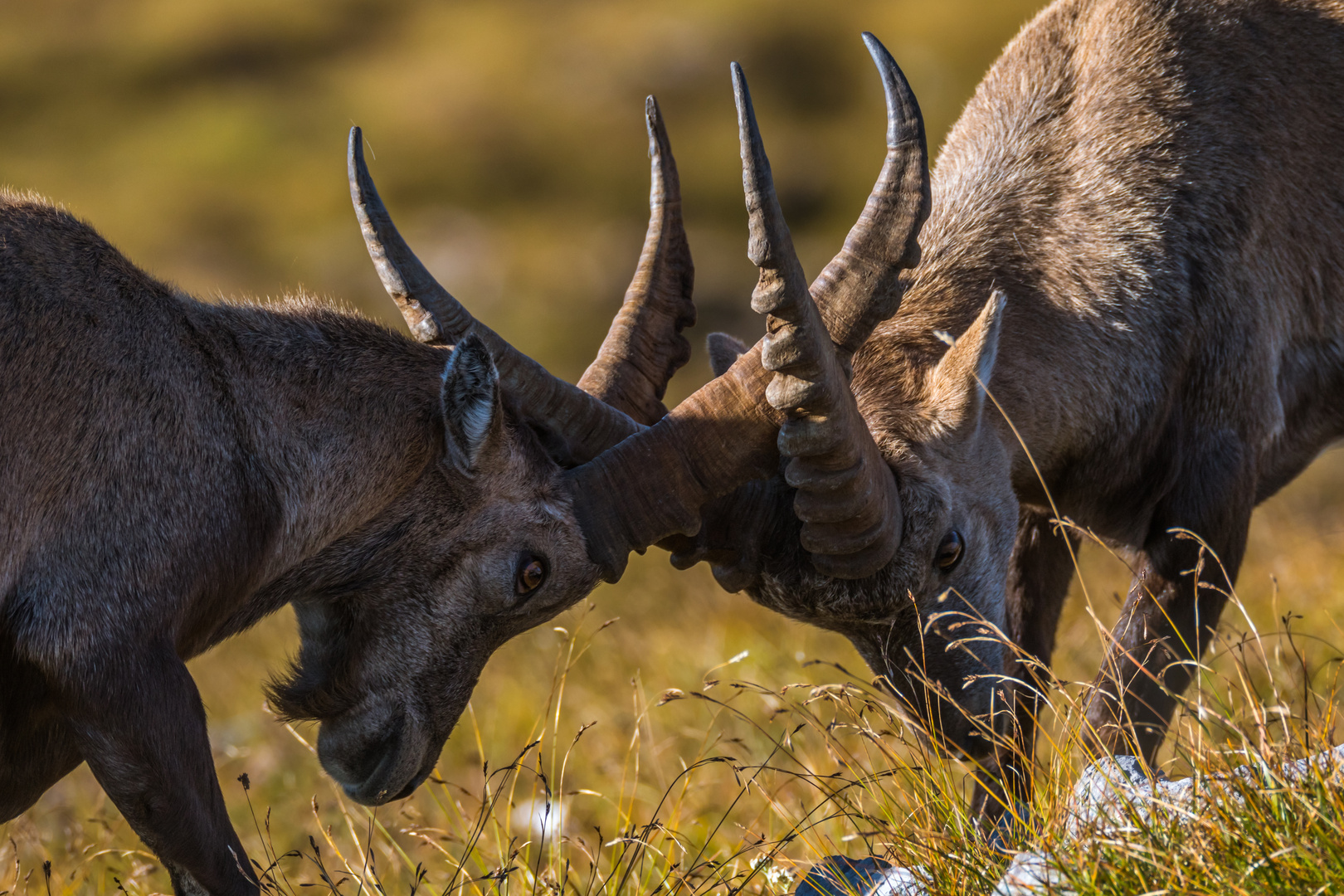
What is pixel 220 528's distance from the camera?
158 inches

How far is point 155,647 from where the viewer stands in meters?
3.78

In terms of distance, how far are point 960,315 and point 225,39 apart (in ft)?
199

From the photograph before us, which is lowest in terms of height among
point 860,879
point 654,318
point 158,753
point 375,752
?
point 860,879

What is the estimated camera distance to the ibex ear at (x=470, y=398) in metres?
4.31

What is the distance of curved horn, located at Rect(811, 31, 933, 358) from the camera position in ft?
14.2

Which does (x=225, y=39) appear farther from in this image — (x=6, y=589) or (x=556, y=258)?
(x=6, y=589)

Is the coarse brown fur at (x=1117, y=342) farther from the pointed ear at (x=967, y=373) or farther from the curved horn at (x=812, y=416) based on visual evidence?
the curved horn at (x=812, y=416)

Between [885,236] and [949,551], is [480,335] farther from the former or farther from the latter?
[949,551]

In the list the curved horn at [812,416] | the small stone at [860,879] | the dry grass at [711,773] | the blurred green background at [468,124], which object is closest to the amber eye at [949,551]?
the curved horn at [812,416]

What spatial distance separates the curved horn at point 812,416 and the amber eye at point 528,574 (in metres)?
0.89

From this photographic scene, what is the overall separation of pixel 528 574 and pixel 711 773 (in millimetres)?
2783

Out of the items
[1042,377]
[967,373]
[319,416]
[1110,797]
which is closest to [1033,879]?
[1110,797]

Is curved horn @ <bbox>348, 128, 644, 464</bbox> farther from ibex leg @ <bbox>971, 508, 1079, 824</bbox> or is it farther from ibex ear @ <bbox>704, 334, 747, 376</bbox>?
ibex leg @ <bbox>971, 508, 1079, 824</bbox>

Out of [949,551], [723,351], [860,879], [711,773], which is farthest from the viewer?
[711,773]
